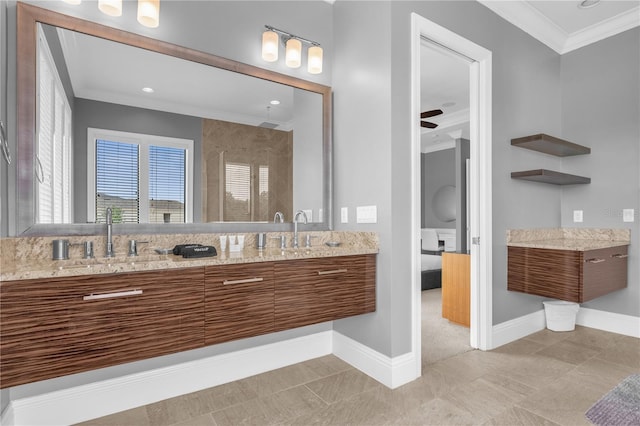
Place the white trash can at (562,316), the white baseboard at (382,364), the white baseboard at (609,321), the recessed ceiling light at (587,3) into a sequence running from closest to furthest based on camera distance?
1. the white baseboard at (382,364)
2. the recessed ceiling light at (587,3)
3. the white baseboard at (609,321)
4. the white trash can at (562,316)

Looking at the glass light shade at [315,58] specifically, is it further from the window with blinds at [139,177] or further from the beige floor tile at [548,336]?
the beige floor tile at [548,336]

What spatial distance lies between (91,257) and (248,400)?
3.83 feet

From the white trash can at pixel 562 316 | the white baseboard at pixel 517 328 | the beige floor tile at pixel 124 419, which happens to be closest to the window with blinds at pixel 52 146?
the beige floor tile at pixel 124 419

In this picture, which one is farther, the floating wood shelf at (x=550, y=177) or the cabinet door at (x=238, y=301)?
the floating wood shelf at (x=550, y=177)

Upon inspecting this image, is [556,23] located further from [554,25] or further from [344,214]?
[344,214]

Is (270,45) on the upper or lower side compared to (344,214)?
upper

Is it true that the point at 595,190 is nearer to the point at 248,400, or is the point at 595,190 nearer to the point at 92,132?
the point at 248,400

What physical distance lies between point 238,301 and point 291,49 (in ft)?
5.73

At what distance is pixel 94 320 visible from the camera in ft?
4.78

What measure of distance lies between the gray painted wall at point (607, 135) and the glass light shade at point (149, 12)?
3778 mm

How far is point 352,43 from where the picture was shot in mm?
2564

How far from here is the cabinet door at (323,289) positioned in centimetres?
199

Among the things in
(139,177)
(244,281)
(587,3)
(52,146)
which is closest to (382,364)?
(244,281)

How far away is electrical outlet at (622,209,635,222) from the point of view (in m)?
3.14
